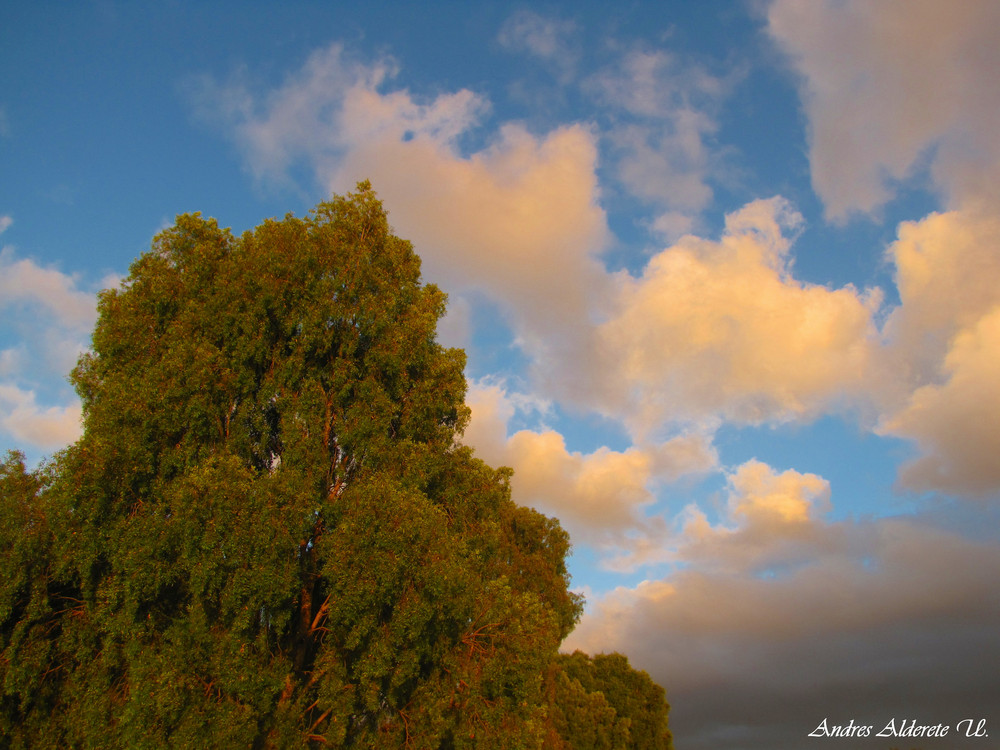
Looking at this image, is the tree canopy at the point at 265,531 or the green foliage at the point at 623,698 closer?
the tree canopy at the point at 265,531

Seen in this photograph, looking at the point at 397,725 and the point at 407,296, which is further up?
the point at 407,296

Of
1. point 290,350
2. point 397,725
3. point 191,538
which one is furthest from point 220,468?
point 397,725

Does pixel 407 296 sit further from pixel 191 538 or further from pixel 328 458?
pixel 191 538

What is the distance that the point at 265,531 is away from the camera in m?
18.3

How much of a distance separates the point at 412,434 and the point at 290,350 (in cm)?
538

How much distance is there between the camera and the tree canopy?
1817 centimetres

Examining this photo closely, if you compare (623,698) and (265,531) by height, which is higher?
(265,531)

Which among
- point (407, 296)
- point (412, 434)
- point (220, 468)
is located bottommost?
point (220, 468)

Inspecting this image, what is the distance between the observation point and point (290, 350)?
77.9ft

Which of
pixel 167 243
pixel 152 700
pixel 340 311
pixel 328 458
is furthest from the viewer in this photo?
pixel 167 243

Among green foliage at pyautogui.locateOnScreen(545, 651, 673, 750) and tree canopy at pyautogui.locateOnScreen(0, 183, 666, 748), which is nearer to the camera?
tree canopy at pyautogui.locateOnScreen(0, 183, 666, 748)

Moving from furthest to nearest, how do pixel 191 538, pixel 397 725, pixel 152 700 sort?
1. pixel 397 725
2. pixel 191 538
3. pixel 152 700

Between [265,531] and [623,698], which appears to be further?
[623,698]

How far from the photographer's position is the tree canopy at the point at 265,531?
59.6 feet
